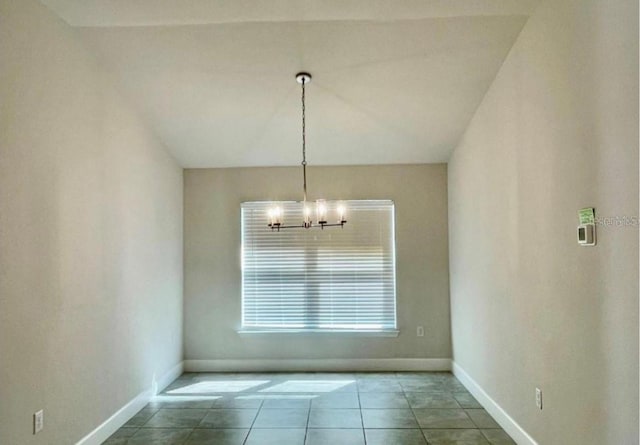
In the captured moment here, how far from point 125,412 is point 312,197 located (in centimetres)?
292

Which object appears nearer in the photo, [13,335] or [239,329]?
[13,335]

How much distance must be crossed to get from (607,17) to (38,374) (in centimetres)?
355

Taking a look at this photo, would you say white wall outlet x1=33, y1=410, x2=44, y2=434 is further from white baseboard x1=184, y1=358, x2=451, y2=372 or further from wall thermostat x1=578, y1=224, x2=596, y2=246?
wall thermostat x1=578, y1=224, x2=596, y2=246

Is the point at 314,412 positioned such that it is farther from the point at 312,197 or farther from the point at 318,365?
the point at 312,197

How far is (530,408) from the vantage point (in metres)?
3.11

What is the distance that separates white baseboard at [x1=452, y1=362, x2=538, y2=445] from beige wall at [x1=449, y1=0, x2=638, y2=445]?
0.07m

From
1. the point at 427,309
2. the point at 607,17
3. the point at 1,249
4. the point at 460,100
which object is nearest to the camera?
the point at 607,17

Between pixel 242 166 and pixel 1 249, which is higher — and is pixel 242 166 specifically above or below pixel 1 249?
above

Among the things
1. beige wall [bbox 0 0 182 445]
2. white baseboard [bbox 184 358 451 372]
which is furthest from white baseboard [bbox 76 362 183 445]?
white baseboard [bbox 184 358 451 372]

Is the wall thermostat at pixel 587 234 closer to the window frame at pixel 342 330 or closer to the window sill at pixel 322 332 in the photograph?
the window frame at pixel 342 330

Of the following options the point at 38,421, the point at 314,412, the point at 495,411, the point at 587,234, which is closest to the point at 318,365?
the point at 314,412

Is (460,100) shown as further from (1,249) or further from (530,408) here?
(1,249)

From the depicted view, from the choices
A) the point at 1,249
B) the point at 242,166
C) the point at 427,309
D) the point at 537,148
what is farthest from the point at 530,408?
the point at 242,166

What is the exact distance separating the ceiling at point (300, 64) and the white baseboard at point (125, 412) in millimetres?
2404
